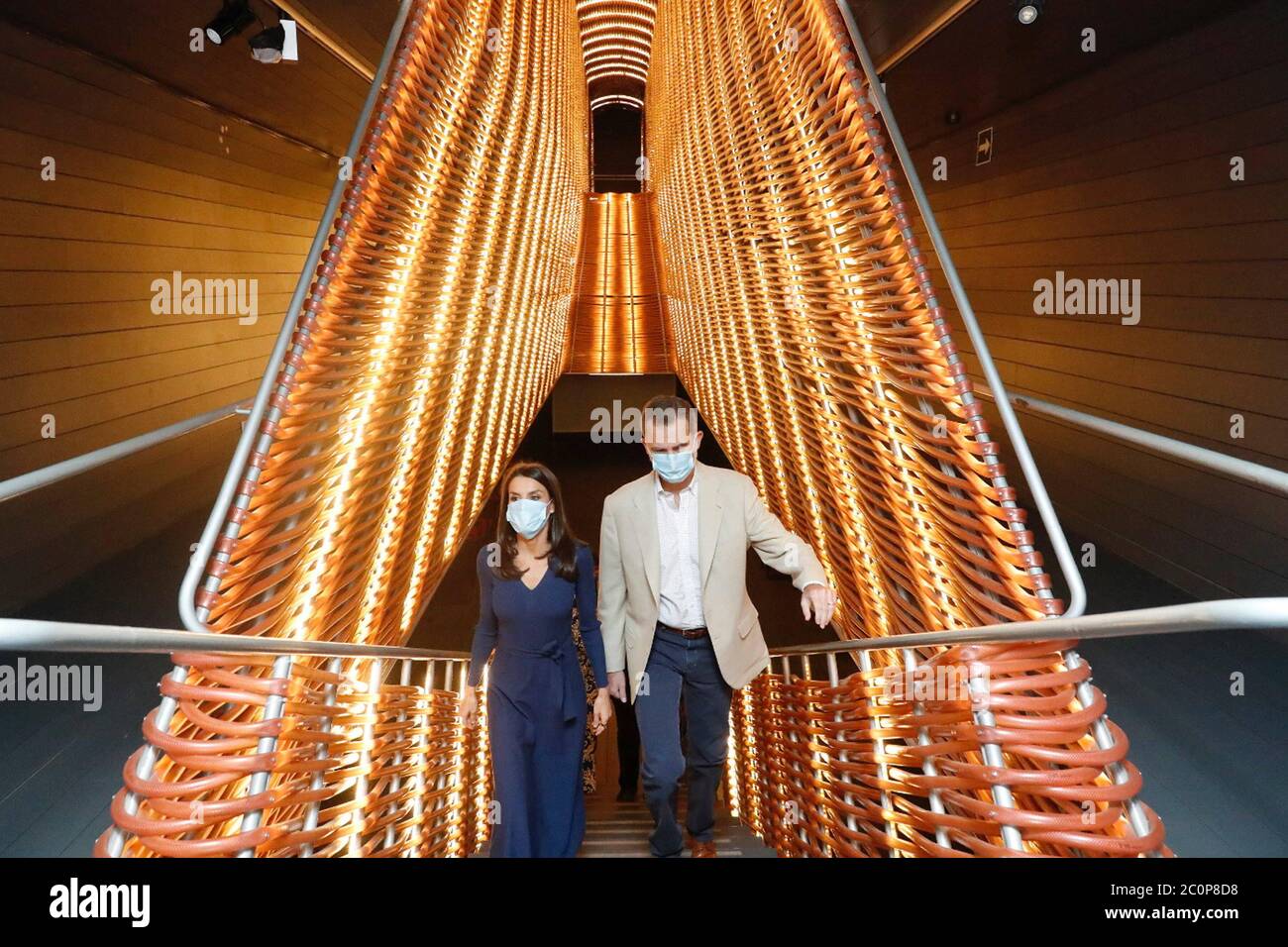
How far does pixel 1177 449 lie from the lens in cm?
151

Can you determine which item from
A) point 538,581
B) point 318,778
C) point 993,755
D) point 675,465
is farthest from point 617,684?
point 993,755

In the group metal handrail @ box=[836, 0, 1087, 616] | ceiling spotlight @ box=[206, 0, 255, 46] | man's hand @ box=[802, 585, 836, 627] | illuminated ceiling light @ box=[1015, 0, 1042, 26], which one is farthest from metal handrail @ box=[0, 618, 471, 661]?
illuminated ceiling light @ box=[1015, 0, 1042, 26]

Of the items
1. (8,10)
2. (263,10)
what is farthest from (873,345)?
(263,10)

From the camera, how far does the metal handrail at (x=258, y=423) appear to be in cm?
180

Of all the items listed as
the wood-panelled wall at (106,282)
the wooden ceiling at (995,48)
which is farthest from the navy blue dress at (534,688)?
the wooden ceiling at (995,48)

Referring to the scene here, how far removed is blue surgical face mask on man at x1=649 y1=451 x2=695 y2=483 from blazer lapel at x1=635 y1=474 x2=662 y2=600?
74mm

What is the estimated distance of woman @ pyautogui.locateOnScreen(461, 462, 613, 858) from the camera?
8.66 feet

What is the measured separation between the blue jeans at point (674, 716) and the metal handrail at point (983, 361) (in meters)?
0.98

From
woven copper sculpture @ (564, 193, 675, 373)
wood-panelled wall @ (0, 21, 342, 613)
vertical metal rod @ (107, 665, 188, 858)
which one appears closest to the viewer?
vertical metal rod @ (107, 665, 188, 858)

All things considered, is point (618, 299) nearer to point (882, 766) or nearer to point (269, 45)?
point (269, 45)

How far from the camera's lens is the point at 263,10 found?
7102 mm

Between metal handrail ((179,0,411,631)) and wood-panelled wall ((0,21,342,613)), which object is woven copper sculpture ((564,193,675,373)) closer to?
wood-panelled wall ((0,21,342,613))

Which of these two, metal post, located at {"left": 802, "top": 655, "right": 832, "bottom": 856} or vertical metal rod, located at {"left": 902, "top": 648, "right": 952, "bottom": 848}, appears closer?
vertical metal rod, located at {"left": 902, "top": 648, "right": 952, "bottom": 848}

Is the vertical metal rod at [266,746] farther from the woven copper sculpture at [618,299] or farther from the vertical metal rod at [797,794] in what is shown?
the woven copper sculpture at [618,299]
